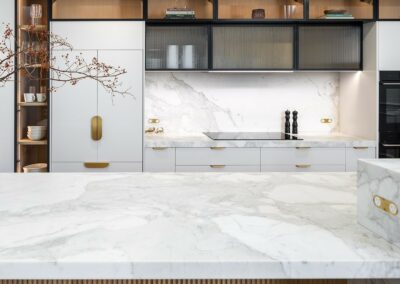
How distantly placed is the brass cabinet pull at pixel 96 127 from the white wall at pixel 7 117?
0.70 meters

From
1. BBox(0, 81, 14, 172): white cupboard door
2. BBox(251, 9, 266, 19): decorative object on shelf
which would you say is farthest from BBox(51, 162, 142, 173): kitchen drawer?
BBox(251, 9, 266, 19): decorative object on shelf

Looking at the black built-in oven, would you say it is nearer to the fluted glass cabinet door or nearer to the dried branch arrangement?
the fluted glass cabinet door

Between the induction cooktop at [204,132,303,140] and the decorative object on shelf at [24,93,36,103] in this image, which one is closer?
the decorative object on shelf at [24,93,36,103]

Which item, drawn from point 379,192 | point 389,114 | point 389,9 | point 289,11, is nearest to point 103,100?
point 289,11

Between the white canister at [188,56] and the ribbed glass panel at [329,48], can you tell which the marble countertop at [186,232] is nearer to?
the white canister at [188,56]

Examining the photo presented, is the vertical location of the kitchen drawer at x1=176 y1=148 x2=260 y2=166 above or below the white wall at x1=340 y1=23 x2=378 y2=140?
below

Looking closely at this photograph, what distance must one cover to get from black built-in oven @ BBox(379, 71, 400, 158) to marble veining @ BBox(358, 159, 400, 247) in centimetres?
298

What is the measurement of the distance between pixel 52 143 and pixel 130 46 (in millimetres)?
1072

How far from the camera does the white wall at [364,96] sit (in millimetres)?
3945

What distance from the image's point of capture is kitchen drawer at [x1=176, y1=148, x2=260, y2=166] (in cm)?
390

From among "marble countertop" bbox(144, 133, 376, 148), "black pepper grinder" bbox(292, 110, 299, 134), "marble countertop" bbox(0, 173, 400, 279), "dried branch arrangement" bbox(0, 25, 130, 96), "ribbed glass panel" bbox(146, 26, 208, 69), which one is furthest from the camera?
"black pepper grinder" bbox(292, 110, 299, 134)

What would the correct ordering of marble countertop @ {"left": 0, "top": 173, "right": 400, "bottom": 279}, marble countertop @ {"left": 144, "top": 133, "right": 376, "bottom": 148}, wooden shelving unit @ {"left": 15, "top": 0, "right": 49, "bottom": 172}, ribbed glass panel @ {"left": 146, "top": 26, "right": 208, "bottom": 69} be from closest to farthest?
1. marble countertop @ {"left": 0, "top": 173, "right": 400, "bottom": 279}
2. marble countertop @ {"left": 144, "top": 133, "right": 376, "bottom": 148}
3. wooden shelving unit @ {"left": 15, "top": 0, "right": 49, "bottom": 172}
4. ribbed glass panel @ {"left": 146, "top": 26, "right": 208, "bottom": 69}

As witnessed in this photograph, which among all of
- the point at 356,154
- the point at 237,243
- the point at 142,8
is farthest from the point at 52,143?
the point at 237,243

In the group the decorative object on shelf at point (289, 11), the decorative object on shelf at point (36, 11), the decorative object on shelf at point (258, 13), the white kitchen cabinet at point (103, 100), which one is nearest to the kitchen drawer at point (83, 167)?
the white kitchen cabinet at point (103, 100)
